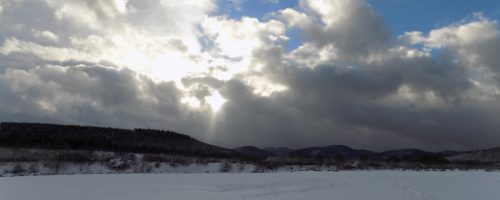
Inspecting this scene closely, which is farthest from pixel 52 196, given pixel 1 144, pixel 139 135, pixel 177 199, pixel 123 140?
pixel 139 135

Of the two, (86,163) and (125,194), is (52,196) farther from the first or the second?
(86,163)

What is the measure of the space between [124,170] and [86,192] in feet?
91.5

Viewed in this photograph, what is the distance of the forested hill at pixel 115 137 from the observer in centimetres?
10038

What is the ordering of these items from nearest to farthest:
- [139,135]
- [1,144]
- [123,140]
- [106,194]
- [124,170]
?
Answer: 1. [106,194]
2. [124,170]
3. [1,144]
4. [123,140]
5. [139,135]

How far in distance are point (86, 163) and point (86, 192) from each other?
30.1m

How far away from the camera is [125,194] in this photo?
22141 mm

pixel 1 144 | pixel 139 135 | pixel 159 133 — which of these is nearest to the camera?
pixel 1 144

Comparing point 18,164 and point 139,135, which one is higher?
point 139,135

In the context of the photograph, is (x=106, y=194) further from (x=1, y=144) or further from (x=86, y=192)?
(x=1, y=144)

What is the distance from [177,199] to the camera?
20203 millimetres

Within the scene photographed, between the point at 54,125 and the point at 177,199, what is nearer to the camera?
the point at 177,199

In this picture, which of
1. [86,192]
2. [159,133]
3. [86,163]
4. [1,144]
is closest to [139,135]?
[159,133]

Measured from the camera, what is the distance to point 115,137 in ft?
390

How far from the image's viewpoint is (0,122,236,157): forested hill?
10038 cm
